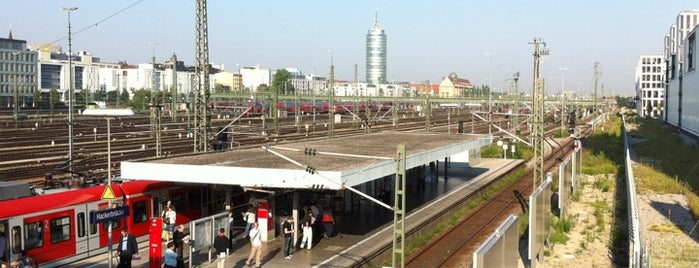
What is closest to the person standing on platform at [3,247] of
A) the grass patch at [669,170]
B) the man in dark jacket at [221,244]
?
the man in dark jacket at [221,244]

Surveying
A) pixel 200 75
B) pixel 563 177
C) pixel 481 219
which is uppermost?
pixel 200 75

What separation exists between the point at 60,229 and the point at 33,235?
2.94 feet

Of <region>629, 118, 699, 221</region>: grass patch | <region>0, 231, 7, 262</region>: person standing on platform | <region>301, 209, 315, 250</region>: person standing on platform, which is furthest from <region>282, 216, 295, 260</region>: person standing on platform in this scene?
<region>629, 118, 699, 221</region>: grass patch

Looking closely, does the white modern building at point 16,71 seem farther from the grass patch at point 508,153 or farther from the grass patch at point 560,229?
the grass patch at point 560,229

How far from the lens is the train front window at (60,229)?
18328 millimetres

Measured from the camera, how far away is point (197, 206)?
2406cm

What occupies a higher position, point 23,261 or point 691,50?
point 691,50

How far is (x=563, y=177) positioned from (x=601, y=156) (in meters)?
25.2

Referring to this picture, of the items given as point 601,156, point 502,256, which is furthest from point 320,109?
point 502,256

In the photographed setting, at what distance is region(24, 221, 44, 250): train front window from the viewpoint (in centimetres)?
1747

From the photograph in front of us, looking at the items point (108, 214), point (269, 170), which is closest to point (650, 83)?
point (269, 170)

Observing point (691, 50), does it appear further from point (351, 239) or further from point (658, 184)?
point (351, 239)

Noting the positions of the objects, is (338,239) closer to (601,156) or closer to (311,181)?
(311,181)

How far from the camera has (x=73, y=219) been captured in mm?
18953
